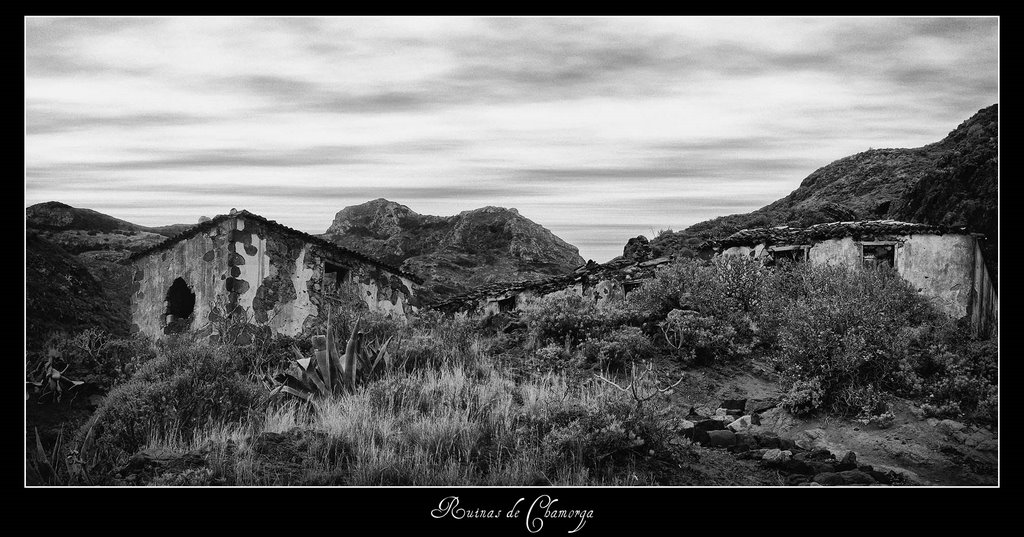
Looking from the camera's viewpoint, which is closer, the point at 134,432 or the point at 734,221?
the point at 134,432

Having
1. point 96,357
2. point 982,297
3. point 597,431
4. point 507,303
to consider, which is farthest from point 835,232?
point 96,357

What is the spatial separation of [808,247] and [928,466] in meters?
11.3

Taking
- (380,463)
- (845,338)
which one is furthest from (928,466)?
(380,463)

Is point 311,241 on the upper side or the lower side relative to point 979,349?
upper

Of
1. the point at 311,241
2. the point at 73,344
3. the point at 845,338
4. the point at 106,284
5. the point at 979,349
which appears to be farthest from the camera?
the point at 106,284

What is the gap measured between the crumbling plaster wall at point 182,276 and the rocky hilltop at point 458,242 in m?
12.9

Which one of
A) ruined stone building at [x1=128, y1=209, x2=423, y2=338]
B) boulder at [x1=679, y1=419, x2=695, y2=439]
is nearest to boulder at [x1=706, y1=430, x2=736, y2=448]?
boulder at [x1=679, y1=419, x2=695, y2=439]

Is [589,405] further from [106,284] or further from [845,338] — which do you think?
[106,284]

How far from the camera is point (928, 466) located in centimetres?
937

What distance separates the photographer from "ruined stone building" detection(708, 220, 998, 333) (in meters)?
18.2

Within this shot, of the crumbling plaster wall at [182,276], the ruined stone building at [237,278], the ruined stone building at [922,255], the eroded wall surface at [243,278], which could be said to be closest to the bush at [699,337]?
the ruined stone building at [922,255]

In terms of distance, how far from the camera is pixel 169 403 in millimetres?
9883

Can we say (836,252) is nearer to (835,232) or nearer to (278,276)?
(835,232)

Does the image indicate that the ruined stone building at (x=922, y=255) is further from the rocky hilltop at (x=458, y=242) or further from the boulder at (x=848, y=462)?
A: the rocky hilltop at (x=458, y=242)
